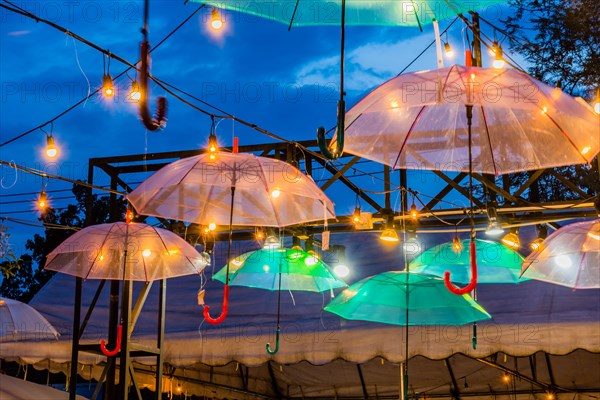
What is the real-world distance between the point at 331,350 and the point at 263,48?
238 feet

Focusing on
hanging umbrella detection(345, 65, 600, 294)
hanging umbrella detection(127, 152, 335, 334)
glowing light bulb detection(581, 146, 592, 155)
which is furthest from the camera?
hanging umbrella detection(127, 152, 335, 334)

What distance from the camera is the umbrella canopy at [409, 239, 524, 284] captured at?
10156mm

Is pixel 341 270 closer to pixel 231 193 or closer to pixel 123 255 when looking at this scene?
pixel 123 255

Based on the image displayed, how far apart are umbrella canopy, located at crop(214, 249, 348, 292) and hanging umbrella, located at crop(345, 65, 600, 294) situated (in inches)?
173

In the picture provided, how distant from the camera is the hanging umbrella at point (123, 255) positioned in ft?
27.5

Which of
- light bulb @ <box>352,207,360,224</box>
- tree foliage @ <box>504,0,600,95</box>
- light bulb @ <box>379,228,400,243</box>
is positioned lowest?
light bulb @ <box>379,228,400,243</box>

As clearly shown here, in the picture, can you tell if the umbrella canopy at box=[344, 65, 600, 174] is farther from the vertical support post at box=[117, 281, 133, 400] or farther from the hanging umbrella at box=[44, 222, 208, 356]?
the vertical support post at box=[117, 281, 133, 400]

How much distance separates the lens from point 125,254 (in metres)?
8.53

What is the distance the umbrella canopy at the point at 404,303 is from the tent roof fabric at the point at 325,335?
1.51 metres

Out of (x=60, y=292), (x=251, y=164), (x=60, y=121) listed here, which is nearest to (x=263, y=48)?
(x=60, y=121)

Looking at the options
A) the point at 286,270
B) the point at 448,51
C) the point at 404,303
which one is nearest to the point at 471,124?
the point at 404,303

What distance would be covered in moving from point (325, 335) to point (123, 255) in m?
3.11

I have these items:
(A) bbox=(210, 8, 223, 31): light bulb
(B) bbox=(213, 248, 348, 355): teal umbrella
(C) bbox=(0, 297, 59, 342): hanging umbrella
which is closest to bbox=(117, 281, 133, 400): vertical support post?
(B) bbox=(213, 248, 348, 355): teal umbrella

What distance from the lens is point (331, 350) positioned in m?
10.5
